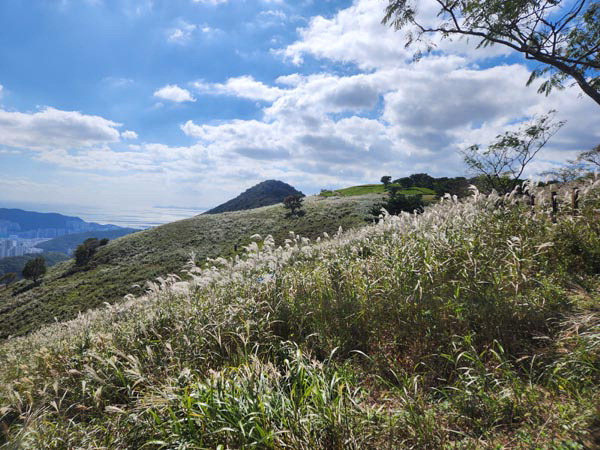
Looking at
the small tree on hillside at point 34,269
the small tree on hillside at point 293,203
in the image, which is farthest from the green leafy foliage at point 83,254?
the small tree on hillside at point 293,203

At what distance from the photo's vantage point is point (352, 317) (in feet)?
13.8

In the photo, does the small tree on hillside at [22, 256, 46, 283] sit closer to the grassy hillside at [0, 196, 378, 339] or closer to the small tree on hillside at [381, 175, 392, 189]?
Result: the grassy hillside at [0, 196, 378, 339]

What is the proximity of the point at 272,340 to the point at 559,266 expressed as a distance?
4606 millimetres

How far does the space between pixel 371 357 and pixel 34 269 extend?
6635cm

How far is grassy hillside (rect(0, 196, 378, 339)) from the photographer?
3494 centimetres

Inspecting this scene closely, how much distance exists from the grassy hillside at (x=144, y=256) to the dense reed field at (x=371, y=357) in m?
30.0

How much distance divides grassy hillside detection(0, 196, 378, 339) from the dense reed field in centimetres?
3003

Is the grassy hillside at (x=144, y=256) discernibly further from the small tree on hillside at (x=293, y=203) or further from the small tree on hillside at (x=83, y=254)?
the small tree on hillside at (x=293, y=203)

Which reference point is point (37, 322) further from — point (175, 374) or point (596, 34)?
point (596, 34)

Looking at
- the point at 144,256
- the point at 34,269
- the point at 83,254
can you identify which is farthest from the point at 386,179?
the point at 34,269

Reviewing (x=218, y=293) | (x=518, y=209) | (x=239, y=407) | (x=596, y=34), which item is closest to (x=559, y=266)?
(x=518, y=209)

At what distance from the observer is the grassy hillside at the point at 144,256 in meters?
34.9

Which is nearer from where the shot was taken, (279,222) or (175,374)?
(175,374)

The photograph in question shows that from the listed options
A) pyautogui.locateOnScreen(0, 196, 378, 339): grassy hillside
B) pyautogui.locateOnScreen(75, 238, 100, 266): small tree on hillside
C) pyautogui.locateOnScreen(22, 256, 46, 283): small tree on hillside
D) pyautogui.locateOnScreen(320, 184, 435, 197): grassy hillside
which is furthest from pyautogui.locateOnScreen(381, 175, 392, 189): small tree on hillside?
pyautogui.locateOnScreen(22, 256, 46, 283): small tree on hillside
